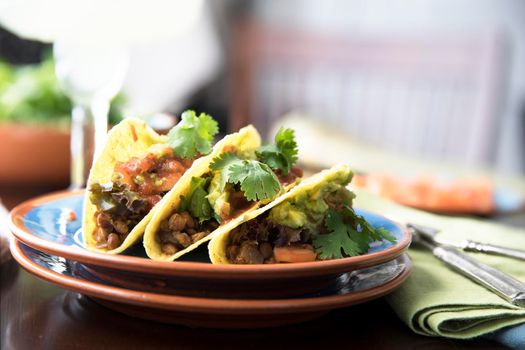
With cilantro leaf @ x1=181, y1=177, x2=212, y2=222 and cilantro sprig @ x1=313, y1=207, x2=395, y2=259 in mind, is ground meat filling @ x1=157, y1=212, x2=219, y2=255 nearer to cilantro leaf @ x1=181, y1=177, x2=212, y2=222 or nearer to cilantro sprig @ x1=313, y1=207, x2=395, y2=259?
cilantro leaf @ x1=181, y1=177, x2=212, y2=222

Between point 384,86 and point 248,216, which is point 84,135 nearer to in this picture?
point 248,216

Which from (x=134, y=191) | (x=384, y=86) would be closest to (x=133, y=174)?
(x=134, y=191)

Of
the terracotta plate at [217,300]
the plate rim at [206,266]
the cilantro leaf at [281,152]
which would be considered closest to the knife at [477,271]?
the terracotta plate at [217,300]

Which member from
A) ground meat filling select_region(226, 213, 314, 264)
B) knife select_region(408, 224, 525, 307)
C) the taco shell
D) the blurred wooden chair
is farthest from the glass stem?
the blurred wooden chair

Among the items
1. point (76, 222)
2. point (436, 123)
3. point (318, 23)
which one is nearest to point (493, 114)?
point (436, 123)

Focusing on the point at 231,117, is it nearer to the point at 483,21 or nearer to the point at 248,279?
the point at 483,21
